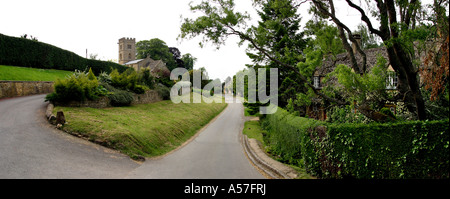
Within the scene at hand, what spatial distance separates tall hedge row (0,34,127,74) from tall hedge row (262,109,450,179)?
60.9ft

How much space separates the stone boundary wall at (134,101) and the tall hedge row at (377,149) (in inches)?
533

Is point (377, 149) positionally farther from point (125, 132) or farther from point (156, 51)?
point (156, 51)

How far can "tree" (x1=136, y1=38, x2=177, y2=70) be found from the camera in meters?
72.3

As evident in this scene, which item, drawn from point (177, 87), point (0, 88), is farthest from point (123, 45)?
point (0, 88)

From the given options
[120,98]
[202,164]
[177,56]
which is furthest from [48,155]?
[177,56]

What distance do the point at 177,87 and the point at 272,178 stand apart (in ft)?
93.1

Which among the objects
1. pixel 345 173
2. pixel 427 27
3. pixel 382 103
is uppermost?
pixel 427 27

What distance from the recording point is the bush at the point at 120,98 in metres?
18.0

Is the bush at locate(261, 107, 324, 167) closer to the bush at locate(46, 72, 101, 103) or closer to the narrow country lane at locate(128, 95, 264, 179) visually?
the narrow country lane at locate(128, 95, 264, 179)

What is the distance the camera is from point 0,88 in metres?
17.9

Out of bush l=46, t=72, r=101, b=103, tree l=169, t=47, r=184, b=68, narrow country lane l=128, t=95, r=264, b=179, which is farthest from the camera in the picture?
tree l=169, t=47, r=184, b=68

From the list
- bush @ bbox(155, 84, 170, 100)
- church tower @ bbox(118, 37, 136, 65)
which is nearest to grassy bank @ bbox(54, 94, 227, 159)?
bush @ bbox(155, 84, 170, 100)

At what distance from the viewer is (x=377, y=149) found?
635cm
